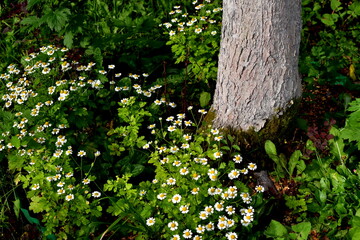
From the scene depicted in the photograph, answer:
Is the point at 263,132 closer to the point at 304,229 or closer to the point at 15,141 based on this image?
the point at 304,229

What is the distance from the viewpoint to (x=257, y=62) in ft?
9.97

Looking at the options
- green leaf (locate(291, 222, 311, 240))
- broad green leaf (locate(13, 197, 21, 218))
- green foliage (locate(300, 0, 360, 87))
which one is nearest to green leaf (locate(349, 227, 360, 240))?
green leaf (locate(291, 222, 311, 240))

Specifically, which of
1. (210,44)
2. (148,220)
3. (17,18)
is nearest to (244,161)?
(148,220)

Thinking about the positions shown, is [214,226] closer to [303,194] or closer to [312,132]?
[303,194]

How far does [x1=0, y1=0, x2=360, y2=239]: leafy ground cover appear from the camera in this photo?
2.70m

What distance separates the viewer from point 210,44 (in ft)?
13.1

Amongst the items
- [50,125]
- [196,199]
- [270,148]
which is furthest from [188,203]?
[50,125]

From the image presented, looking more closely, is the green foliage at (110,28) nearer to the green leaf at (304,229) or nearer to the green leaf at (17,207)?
the green leaf at (17,207)

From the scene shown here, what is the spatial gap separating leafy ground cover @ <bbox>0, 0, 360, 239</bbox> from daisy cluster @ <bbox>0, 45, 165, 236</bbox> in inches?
0.4

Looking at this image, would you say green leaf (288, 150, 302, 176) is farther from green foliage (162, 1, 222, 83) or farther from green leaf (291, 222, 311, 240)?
green foliage (162, 1, 222, 83)

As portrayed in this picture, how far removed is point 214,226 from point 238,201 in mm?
228

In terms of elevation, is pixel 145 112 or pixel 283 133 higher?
pixel 145 112

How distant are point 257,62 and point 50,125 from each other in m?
1.63

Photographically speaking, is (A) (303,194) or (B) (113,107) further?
(B) (113,107)
